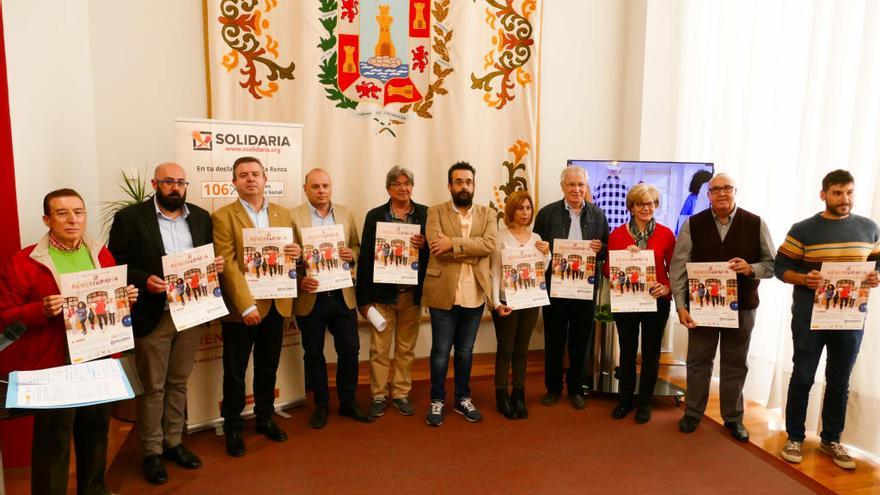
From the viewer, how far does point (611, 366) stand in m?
4.32

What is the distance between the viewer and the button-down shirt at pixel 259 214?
310 cm

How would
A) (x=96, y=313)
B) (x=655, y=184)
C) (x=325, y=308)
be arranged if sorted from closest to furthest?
(x=96, y=313), (x=325, y=308), (x=655, y=184)

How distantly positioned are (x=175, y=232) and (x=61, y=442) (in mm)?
1069

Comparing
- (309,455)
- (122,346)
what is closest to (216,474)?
(309,455)

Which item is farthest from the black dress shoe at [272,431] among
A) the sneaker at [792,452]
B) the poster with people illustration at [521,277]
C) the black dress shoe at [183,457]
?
the sneaker at [792,452]

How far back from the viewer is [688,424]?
350cm

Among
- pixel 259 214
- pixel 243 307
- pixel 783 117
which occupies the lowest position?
pixel 243 307

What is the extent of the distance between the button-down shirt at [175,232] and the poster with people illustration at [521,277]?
6.02 ft

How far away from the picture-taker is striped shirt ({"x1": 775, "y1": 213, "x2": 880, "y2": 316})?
2.91 m

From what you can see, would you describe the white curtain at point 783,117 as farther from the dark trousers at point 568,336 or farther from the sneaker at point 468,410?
the sneaker at point 468,410

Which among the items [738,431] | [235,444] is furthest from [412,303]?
[738,431]

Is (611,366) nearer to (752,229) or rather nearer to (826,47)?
(752,229)

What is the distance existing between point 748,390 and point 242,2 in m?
4.85

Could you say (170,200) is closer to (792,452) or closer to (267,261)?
(267,261)
